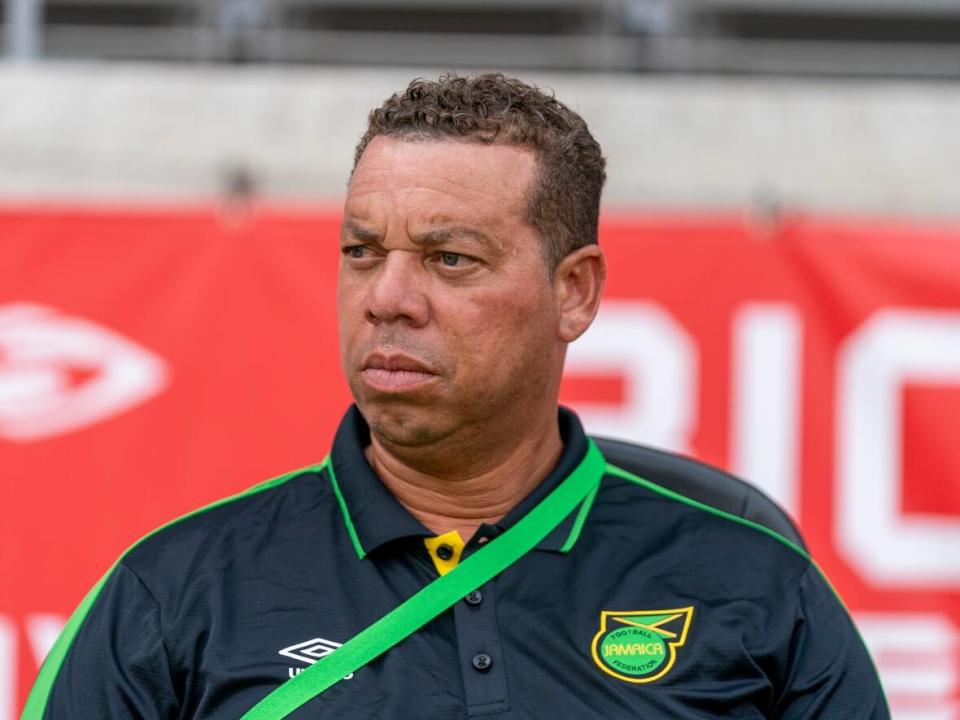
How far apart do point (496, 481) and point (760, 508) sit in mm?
425

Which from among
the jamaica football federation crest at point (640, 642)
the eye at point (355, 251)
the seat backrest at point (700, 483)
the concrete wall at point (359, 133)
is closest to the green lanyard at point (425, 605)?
the jamaica football federation crest at point (640, 642)

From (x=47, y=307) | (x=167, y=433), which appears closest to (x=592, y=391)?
(x=167, y=433)

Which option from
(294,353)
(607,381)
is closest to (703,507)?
(607,381)

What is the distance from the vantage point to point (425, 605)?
1479mm

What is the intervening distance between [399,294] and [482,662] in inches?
15.3

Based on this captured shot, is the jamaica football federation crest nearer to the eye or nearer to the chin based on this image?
the chin

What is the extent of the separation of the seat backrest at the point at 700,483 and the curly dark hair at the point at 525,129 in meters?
0.38

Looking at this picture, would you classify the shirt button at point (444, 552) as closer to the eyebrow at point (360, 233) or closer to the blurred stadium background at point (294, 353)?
the eyebrow at point (360, 233)

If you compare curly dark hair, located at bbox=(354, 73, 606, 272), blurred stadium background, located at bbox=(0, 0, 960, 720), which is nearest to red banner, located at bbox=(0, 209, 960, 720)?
blurred stadium background, located at bbox=(0, 0, 960, 720)

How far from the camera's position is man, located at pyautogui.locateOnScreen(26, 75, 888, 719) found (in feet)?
4.74

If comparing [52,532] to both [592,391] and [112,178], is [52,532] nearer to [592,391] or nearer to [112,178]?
[112,178]

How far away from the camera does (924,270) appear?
3.17 m

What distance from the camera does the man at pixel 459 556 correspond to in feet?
4.74

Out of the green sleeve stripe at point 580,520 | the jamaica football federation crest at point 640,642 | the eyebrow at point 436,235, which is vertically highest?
the eyebrow at point 436,235
